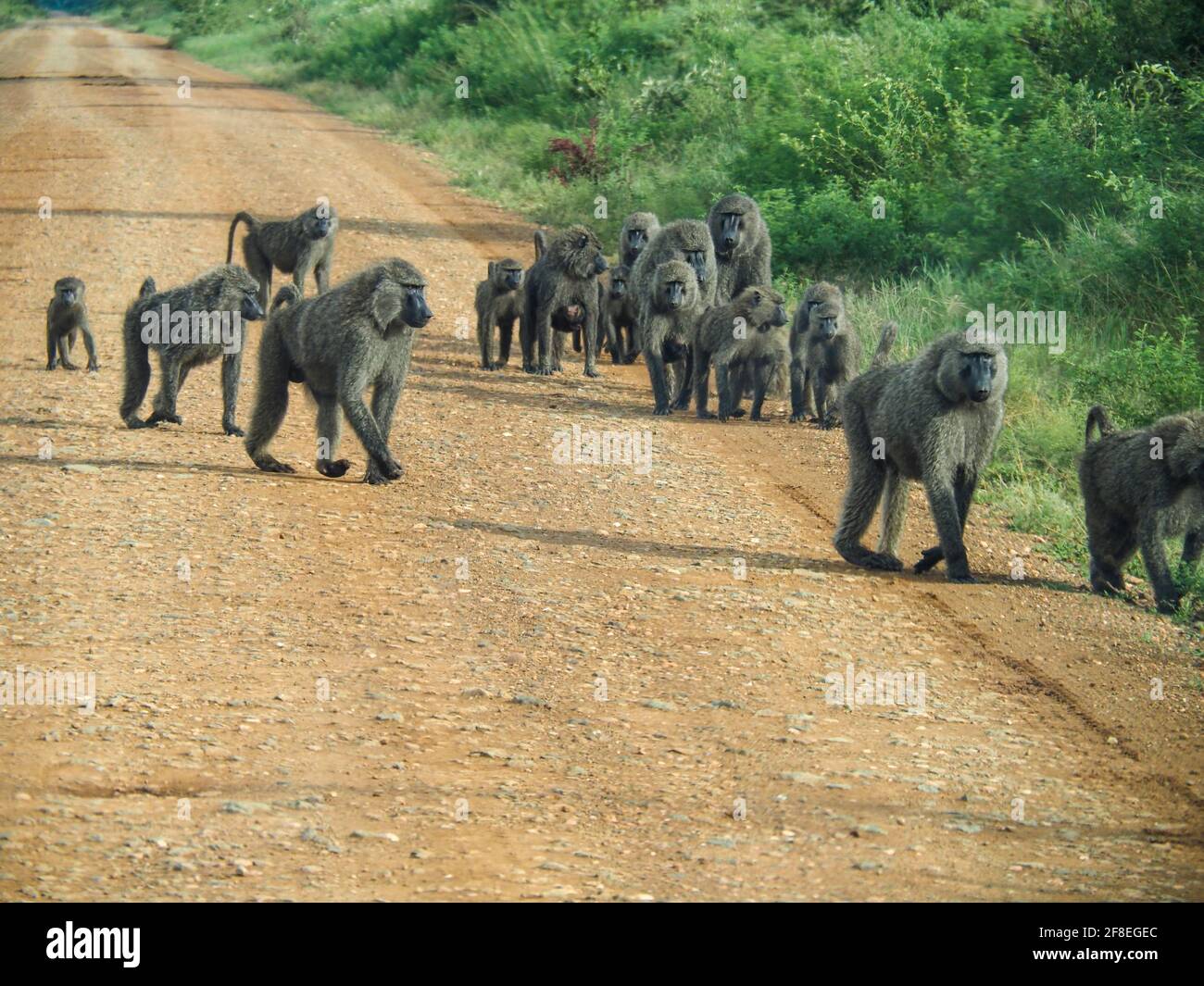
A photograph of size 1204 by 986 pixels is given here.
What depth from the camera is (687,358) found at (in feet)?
34.6

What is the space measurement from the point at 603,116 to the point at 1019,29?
17.1 feet

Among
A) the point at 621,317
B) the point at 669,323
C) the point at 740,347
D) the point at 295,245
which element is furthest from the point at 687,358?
the point at 295,245

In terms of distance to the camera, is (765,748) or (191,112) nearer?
(765,748)

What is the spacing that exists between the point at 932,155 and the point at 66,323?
7.35 meters

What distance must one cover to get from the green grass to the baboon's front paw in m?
3.43

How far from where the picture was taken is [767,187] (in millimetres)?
14461

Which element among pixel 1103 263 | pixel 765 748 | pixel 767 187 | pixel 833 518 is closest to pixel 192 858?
pixel 765 748

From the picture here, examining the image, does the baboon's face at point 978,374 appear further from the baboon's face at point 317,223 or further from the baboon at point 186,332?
the baboon's face at point 317,223

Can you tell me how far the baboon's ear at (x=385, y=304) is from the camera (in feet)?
25.6

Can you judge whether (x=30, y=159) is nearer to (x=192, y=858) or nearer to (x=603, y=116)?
(x=603, y=116)

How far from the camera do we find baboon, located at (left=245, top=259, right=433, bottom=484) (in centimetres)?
777

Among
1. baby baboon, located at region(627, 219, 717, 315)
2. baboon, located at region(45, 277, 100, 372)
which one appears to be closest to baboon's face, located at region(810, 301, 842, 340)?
baby baboon, located at region(627, 219, 717, 315)

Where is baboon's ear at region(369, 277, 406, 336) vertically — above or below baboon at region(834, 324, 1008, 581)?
above

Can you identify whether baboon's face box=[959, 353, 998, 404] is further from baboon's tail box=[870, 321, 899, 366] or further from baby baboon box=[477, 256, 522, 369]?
baby baboon box=[477, 256, 522, 369]
